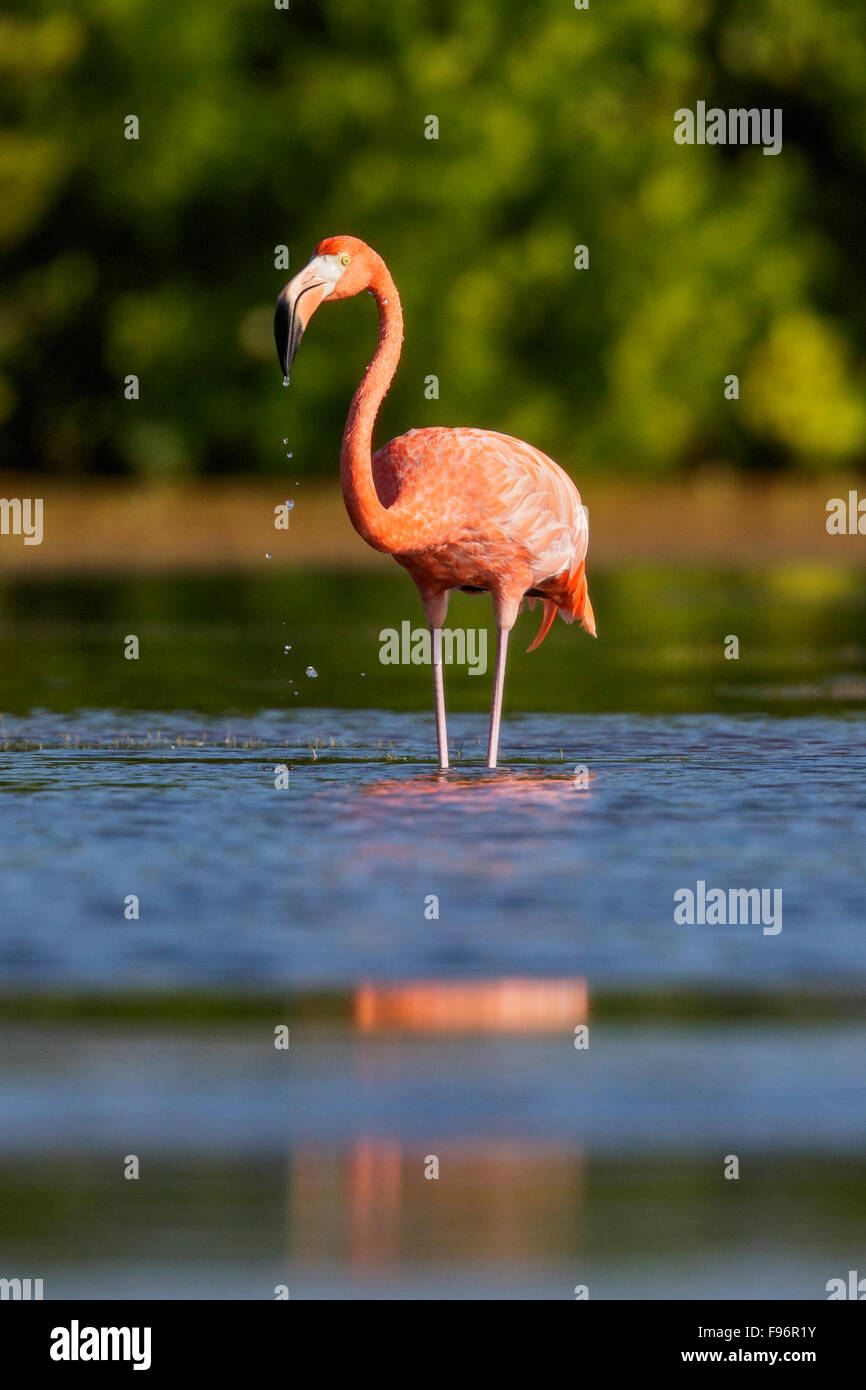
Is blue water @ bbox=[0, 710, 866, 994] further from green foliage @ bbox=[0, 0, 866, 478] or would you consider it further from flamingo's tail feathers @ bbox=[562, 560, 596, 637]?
green foliage @ bbox=[0, 0, 866, 478]

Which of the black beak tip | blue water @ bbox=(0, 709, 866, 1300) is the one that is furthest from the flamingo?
blue water @ bbox=(0, 709, 866, 1300)

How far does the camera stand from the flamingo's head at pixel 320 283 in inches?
420

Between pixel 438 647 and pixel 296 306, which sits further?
pixel 438 647

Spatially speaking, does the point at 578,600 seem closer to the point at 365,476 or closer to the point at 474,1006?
the point at 365,476

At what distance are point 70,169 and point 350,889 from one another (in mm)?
25885

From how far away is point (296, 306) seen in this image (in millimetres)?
10742

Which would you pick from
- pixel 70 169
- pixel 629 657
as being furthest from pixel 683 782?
pixel 70 169

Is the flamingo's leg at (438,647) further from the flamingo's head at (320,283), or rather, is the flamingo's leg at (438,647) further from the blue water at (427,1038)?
the flamingo's head at (320,283)

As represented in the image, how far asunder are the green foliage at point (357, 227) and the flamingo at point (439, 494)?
64.2 ft

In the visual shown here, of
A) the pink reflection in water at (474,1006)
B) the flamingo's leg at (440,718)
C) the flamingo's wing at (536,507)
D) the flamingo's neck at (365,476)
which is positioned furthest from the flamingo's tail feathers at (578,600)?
the pink reflection in water at (474,1006)

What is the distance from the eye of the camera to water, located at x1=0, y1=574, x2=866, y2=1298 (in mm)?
5207

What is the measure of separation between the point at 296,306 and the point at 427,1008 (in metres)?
4.40

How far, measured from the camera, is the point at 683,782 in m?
10.9

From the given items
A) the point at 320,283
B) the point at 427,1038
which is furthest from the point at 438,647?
the point at 427,1038
